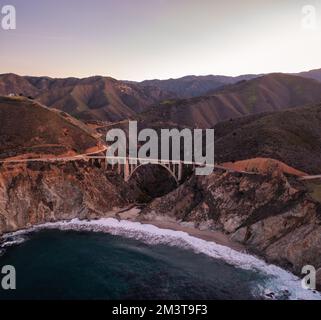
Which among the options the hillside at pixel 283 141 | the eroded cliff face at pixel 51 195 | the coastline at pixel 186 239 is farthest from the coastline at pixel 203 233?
the hillside at pixel 283 141

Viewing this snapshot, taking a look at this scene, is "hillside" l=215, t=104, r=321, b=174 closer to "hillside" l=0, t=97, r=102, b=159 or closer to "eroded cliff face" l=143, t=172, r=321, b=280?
"eroded cliff face" l=143, t=172, r=321, b=280

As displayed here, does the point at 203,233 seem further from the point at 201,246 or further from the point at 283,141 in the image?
the point at 283,141

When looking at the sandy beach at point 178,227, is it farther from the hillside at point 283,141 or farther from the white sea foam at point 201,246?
the hillside at point 283,141

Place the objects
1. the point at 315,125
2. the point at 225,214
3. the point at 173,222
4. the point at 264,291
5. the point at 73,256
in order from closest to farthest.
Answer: the point at 264,291 < the point at 73,256 < the point at 225,214 < the point at 173,222 < the point at 315,125

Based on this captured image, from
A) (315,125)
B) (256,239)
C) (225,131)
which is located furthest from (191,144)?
(256,239)

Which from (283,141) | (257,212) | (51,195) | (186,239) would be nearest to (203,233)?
(186,239)

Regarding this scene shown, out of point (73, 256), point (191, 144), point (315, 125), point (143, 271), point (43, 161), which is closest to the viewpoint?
point (143, 271)

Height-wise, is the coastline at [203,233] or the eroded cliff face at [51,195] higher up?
the eroded cliff face at [51,195]

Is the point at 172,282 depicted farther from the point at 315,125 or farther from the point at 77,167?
the point at 315,125
